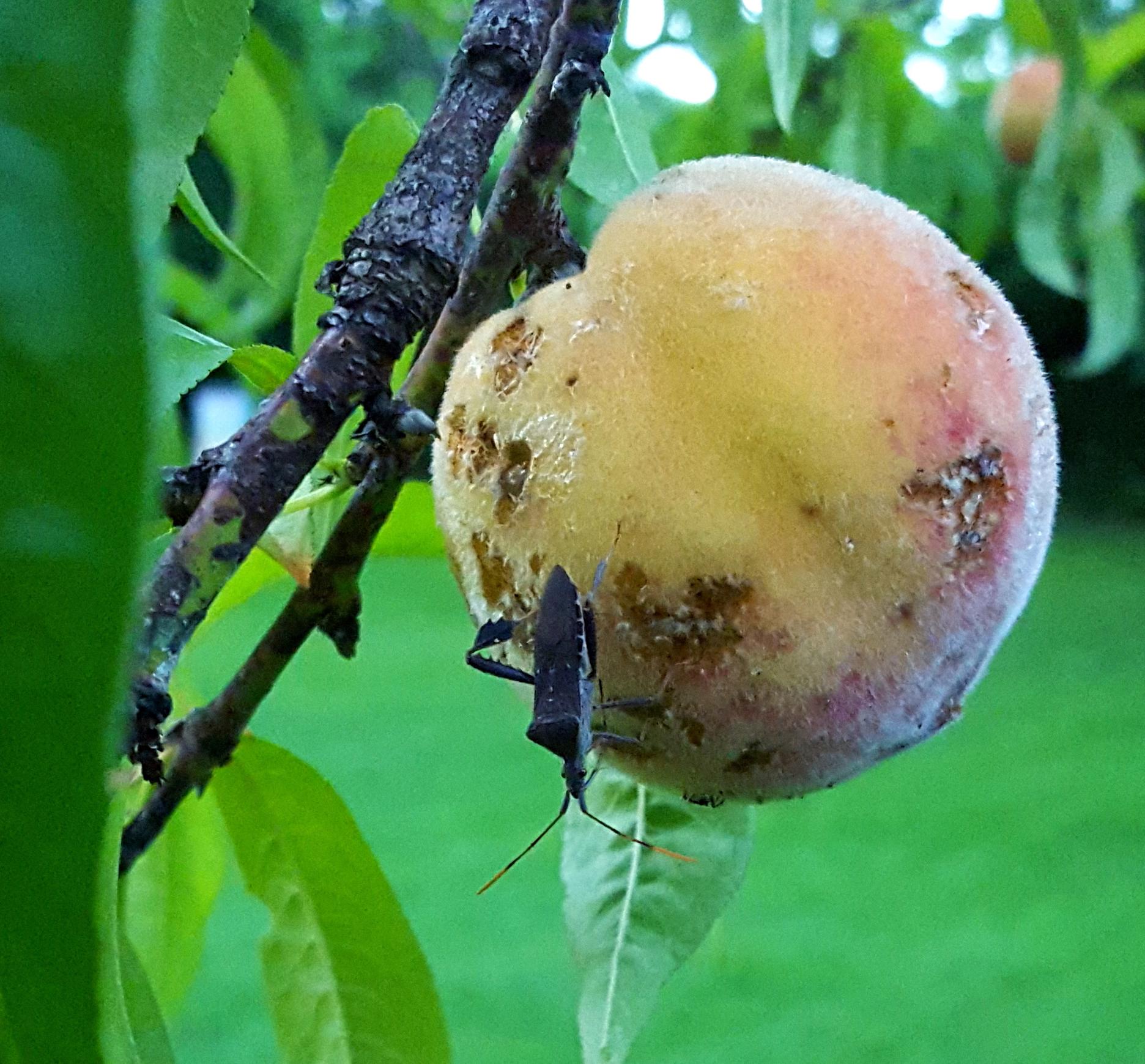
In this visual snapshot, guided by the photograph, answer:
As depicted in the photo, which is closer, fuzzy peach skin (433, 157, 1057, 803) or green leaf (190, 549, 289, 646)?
fuzzy peach skin (433, 157, 1057, 803)

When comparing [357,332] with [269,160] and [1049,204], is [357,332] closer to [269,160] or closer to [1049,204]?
[269,160]

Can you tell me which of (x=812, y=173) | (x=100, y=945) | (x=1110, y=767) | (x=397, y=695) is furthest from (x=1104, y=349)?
(x=397, y=695)

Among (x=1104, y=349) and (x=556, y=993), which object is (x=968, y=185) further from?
(x=556, y=993)

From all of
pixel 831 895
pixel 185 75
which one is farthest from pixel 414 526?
pixel 831 895

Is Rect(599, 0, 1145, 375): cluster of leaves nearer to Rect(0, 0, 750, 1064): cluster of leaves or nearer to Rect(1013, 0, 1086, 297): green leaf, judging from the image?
Rect(1013, 0, 1086, 297): green leaf

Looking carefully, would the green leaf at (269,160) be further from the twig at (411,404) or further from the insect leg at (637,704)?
the insect leg at (637,704)

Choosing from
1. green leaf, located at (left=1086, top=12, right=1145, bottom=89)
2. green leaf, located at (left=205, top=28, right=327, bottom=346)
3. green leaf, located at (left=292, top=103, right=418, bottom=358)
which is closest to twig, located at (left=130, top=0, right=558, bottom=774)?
green leaf, located at (left=292, top=103, right=418, bottom=358)
